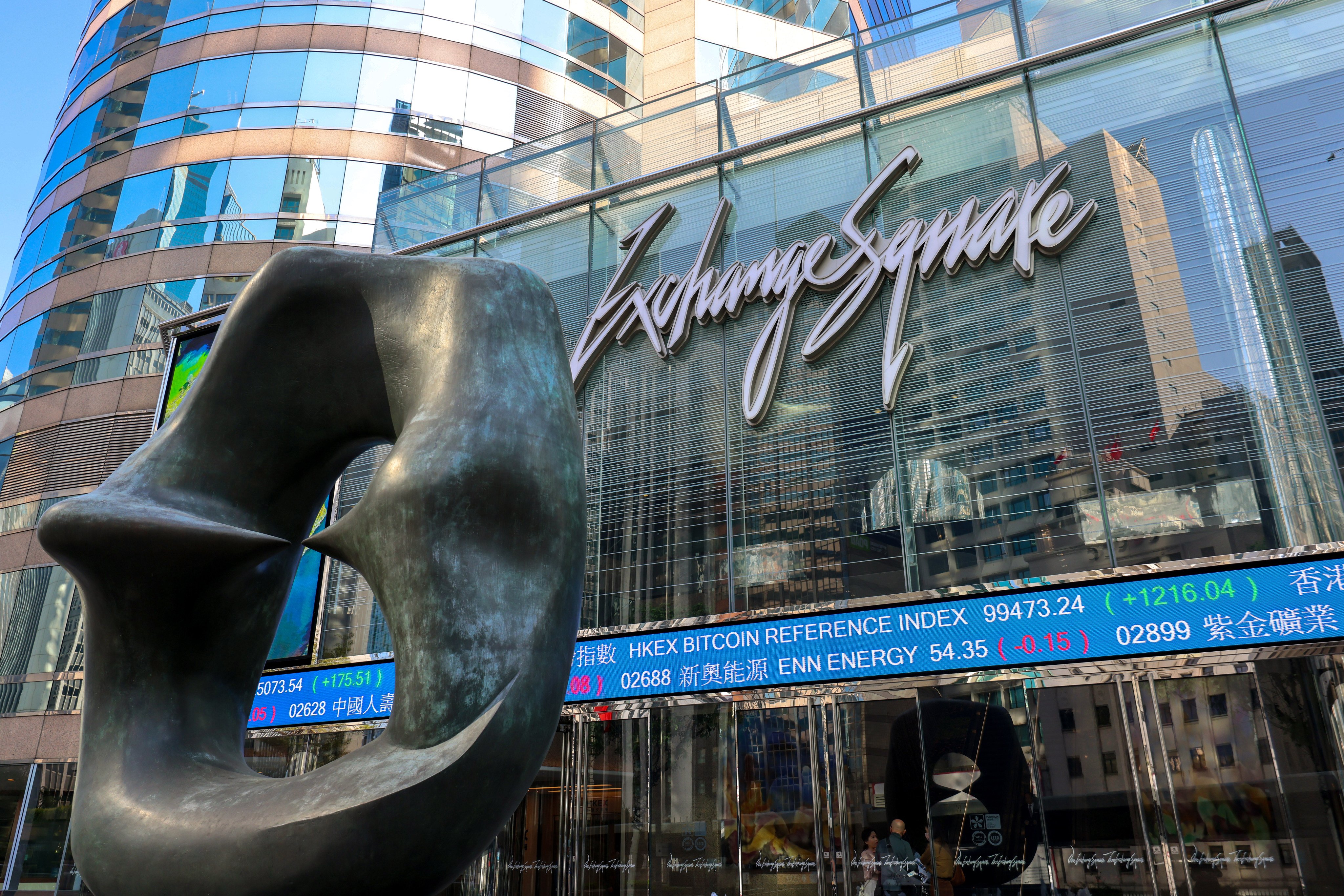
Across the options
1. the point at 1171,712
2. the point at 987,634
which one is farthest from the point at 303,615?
the point at 1171,712

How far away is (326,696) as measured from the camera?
11.8 metres

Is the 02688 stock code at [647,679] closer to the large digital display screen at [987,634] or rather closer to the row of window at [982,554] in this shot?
the large digital display screen at [987,634]

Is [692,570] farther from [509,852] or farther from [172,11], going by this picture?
[172,11]

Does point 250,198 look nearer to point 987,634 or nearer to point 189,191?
point 189,191

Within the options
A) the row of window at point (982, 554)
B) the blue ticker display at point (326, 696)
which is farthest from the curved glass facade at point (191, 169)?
the row of window at point (982, 554)

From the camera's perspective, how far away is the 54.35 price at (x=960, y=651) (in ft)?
27.5

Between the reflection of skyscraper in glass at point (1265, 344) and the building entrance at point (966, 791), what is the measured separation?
1.44 m

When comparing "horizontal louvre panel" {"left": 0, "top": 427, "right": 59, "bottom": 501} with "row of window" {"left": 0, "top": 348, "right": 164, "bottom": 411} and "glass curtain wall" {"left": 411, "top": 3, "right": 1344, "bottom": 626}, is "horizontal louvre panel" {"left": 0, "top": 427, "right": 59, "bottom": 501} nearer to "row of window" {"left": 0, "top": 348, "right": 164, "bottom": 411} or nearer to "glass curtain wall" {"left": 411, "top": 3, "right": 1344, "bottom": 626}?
"row of window" {"left": 0, "top": 348, "right": 164, "bottom": 411}

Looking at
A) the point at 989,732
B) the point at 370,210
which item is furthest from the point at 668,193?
the point at 370,210

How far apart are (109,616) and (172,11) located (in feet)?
84.4

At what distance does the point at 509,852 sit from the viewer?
1038cm

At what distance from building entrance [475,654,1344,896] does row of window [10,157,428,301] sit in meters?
14.1

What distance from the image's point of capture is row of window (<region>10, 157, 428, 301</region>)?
786 inches

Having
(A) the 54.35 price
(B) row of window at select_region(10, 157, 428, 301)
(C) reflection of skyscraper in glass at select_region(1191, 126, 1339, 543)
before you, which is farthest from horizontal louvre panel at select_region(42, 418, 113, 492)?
(C) reflection of skyscraper in glass at select_region(1191, 126, 1339, 543)
